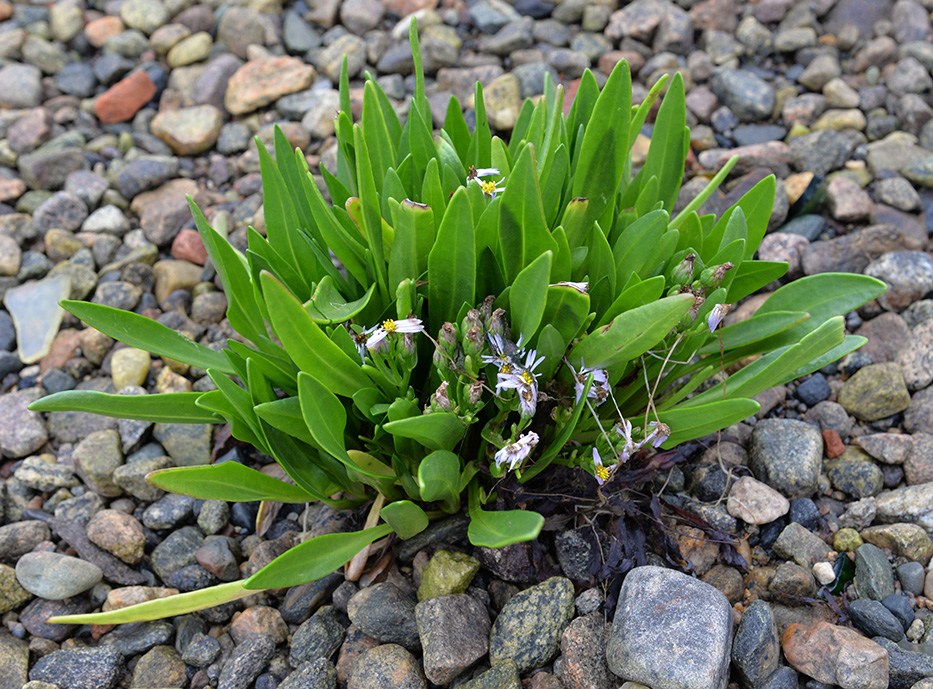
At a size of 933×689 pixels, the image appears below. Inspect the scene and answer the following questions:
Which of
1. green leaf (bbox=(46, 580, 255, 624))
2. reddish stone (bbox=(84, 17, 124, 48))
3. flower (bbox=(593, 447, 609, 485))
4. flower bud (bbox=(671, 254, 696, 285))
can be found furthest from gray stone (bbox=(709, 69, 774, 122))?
reddish stone (bbox=(84, 17, 124, 48))

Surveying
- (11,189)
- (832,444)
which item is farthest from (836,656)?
(11,189)

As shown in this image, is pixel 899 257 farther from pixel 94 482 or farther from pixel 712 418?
pixel 94 482

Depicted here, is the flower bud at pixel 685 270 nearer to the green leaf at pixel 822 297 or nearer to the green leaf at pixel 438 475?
the green leaf at pixel 822 297

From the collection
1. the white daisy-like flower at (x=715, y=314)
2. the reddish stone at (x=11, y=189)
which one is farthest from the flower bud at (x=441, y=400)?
the reddish stone at (x=11, y=189)

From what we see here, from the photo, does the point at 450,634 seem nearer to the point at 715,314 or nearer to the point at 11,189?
the point at 715,314

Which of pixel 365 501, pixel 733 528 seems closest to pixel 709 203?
pixel 733 528

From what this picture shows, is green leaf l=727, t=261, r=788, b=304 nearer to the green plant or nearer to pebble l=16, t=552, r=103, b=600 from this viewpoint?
the green plant

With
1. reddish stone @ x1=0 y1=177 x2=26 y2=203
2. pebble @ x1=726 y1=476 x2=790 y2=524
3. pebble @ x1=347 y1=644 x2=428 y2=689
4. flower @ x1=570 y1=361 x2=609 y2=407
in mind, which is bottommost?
reddish stone @ x1=0 y1=177 x2=26 y2=203
